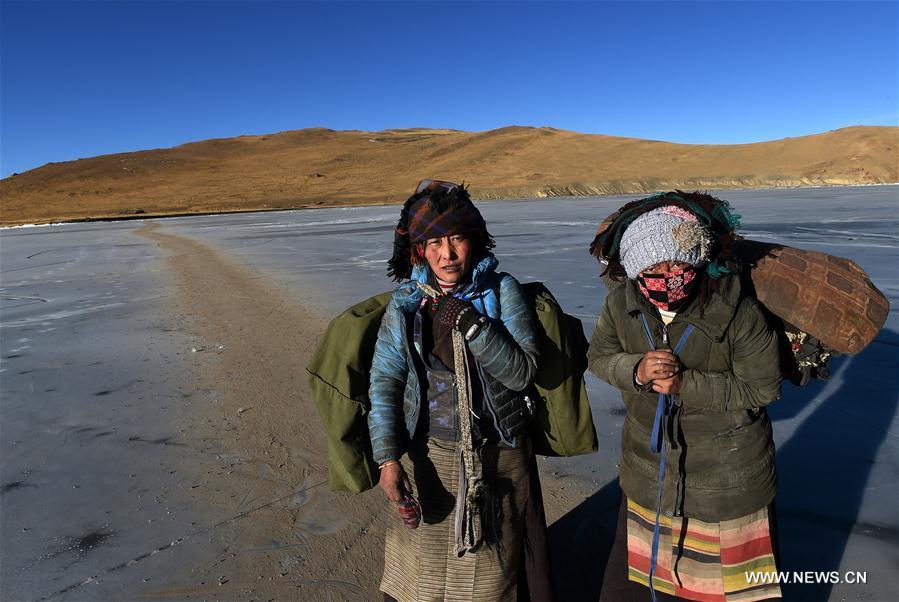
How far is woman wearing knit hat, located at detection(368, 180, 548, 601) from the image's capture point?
180 centimetres

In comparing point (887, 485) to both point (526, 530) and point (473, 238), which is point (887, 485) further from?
point (473, 238)

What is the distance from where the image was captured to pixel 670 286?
1.69 meters

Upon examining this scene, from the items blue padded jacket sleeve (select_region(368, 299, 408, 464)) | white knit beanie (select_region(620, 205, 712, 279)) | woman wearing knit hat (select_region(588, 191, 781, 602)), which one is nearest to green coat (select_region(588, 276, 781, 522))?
woman wearing knit hat (select_region(588, 191, 781, 602))

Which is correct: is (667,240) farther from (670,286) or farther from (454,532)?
(454,532)

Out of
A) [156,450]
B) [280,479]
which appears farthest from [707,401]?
[156,450]

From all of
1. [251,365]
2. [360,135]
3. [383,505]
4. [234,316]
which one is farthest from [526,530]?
[360,135]

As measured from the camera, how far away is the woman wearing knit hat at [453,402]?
1800 mm

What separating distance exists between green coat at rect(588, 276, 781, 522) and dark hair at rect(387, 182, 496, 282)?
0.47 metres

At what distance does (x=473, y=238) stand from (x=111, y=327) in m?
6.53

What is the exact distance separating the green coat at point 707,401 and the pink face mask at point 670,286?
0.15 feet

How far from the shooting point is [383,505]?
317 centimetres

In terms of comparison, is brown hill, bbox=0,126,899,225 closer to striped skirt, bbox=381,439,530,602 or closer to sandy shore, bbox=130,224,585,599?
sandy shore, bbox=130,224,585,599

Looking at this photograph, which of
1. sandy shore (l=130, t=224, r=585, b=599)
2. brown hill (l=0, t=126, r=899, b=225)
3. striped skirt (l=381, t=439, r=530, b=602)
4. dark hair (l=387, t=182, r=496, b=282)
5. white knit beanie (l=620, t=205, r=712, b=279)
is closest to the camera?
white knit beanie (l=620, t=205, r=712, b=279)

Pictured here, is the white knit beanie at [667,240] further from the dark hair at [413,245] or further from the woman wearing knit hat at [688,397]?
the dark hair at [413,245]
